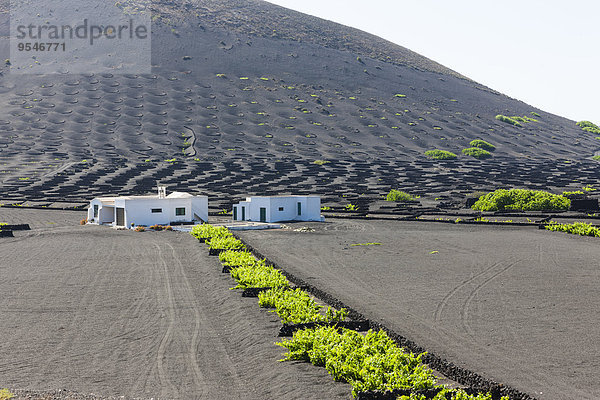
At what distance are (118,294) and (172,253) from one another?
11.5 meters

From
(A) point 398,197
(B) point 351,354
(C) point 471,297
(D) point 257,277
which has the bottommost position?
(C) point 471,297

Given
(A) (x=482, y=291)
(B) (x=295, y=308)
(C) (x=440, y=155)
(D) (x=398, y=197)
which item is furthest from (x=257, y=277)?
(C) (x=440, y=155)

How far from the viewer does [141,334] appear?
57.6 ft

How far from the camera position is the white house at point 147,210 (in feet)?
166

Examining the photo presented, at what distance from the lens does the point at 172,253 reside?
114 ft

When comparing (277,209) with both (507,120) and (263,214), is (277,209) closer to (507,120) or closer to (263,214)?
(263,214)

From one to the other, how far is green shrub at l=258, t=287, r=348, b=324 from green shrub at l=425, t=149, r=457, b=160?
4246 inches

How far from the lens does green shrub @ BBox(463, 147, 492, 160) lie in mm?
129250

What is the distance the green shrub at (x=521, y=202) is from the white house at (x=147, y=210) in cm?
3195

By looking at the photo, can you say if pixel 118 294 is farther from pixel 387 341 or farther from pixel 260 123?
pixel 260 123

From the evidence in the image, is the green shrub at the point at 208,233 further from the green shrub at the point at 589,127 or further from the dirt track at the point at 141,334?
the green shrub at the point at 589,127

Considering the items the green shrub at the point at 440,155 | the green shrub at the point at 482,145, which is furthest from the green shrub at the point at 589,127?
the green shrub at the point at 440,155

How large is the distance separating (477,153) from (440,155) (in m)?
11.3

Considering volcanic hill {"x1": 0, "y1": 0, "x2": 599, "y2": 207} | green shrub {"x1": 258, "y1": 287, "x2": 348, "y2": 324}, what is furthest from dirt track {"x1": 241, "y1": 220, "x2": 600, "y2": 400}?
volcanic hill {"x1": 0, "y1": 0, "x2": 599, "y2": 207}
